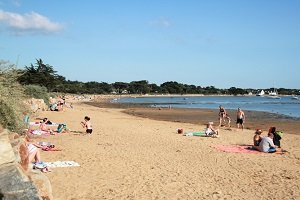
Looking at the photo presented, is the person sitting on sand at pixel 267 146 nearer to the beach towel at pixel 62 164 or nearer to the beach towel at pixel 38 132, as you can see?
the beach towel at pixel 62 164

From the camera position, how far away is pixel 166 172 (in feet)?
33.7

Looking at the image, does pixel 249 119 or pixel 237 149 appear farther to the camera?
pixel 249 119

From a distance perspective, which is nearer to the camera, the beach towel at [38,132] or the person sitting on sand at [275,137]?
the person sitting on sand at [275,137]

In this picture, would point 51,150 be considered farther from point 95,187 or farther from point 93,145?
point 95,187

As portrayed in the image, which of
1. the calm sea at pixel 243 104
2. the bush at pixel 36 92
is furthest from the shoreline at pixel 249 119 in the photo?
the bush at pixel 36 92

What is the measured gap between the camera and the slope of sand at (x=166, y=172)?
841 cm

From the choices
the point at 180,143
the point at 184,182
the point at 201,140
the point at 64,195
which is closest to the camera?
the point at 64,195

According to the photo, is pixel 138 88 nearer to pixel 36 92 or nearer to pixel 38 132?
pixel 36 92

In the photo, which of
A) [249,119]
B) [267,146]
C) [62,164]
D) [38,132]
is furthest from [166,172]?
[249,119]

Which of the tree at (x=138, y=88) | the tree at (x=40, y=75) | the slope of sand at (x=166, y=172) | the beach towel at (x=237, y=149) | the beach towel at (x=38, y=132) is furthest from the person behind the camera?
the tree at (x=138, y=88)

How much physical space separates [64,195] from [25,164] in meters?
1.08

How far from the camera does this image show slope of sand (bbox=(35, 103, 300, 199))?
8.41 metres

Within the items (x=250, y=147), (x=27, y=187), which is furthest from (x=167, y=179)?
(x=250, y=147)

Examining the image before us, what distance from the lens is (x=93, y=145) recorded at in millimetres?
14367
